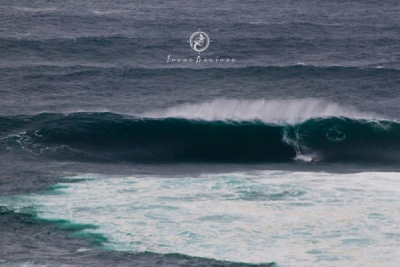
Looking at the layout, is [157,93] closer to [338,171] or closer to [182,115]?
[182,115]

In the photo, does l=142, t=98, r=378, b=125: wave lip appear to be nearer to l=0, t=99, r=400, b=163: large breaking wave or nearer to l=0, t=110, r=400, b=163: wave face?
l=0, t=99, r=400, b=163: large breaking wave

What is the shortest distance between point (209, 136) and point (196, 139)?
2.36 ft

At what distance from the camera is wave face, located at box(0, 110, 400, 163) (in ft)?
129

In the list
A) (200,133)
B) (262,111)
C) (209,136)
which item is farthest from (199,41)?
(209,136)

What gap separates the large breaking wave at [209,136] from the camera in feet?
129

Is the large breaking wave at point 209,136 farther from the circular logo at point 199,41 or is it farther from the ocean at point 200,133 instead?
the circular logo at point 199,41

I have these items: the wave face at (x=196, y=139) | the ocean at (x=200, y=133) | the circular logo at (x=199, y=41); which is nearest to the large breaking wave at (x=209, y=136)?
the wave face at (x=196, y=139)

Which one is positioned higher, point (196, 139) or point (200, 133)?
point (200, 133)

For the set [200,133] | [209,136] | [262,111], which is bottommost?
[209,136]

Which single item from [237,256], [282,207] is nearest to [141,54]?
[282,207]

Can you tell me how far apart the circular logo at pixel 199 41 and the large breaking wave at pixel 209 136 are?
1219cm

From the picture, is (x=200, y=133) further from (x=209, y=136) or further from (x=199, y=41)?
(x=199, y=41)

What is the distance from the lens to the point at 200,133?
136 feet

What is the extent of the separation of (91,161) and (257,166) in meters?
7.94
